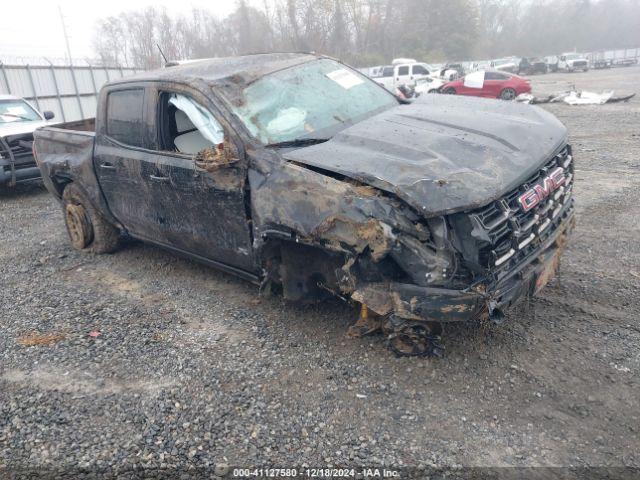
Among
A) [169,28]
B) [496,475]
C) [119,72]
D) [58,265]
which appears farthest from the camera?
[169,28]

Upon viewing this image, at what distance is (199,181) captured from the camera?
12.3 feet

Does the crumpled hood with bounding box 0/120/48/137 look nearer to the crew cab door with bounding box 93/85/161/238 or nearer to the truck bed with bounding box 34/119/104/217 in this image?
the truck bed with bounding box 34/119/104/217

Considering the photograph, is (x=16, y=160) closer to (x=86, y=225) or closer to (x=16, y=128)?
(x=16, y=128)

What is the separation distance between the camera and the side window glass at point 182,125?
3.86 meters

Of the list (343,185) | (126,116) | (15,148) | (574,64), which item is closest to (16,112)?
(15,148)

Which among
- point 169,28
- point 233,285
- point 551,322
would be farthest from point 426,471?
point 169,28

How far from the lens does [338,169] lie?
301 cm

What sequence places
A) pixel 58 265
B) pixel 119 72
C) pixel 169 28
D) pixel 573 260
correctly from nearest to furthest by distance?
1. pixel 573 260
2. pixel 58 265
3. pixel 119 72
4. pixel 169 28

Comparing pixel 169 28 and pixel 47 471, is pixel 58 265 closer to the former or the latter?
pixel 47 471

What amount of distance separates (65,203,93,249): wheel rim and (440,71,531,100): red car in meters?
17.7

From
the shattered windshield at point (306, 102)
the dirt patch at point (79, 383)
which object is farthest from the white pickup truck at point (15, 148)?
the shattered windshield at point (306, 102)

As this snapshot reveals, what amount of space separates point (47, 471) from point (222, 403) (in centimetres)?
94

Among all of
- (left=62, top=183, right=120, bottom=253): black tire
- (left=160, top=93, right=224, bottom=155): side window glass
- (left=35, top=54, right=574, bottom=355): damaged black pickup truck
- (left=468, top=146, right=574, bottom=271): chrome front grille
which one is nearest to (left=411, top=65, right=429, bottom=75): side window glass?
(left=35, top=54, right=574, bottom=355): damaged black pickup truck

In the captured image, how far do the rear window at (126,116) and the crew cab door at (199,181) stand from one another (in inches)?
9.8
